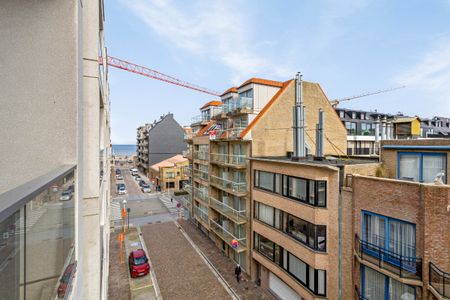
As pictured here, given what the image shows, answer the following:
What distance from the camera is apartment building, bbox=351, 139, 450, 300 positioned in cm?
1026

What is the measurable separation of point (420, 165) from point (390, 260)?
5943 millimetres

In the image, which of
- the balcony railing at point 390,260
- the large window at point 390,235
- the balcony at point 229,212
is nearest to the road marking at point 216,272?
the balcony at point 229,212

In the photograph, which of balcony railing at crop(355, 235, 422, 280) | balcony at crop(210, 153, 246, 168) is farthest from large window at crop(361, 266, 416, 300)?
balcony at crop(210, 153, 246, 168)

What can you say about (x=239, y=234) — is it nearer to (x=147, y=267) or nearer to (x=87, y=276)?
(x=147, y=267)

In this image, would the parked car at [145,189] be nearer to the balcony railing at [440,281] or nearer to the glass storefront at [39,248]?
the balcony railing at [440,281]

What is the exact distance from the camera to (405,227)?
445 inches

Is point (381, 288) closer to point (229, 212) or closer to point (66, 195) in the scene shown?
point (229, 212)

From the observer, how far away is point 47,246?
2279mm

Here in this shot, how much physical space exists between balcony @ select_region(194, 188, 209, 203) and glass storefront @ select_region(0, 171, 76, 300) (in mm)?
27237

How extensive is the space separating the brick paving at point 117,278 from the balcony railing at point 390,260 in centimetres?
1727

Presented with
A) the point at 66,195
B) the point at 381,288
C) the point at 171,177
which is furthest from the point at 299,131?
the point at 171,177

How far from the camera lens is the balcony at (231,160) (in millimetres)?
22531

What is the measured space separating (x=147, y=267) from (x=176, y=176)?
1482 inches

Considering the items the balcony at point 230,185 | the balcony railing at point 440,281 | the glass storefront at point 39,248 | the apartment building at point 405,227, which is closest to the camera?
the glass storefront at point 39,248
